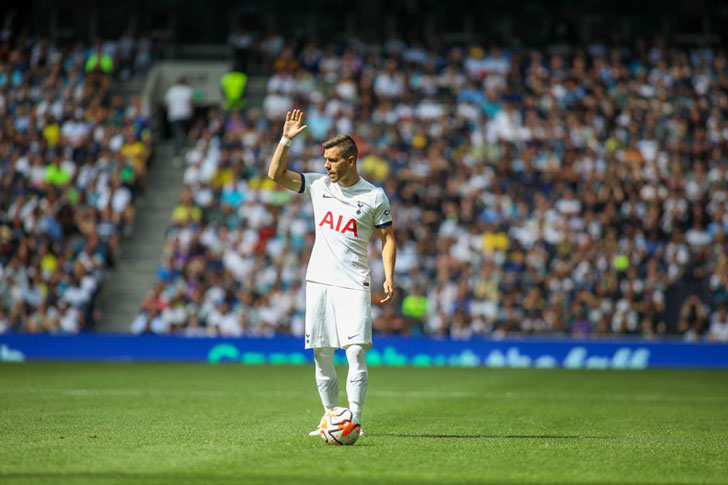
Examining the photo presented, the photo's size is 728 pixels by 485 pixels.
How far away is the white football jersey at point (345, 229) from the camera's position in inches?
336

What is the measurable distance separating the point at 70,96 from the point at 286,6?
24.0 feet

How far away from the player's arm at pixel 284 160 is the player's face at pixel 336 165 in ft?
1.01

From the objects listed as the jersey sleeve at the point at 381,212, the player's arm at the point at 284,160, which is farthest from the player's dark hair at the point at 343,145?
the jersey sleeve at the point at 381,212

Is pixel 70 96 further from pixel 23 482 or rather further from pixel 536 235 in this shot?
pixel 23 482

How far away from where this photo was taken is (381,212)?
8688 mm

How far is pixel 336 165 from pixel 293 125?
0.52 m

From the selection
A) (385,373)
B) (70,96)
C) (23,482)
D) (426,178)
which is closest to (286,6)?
(70,96)

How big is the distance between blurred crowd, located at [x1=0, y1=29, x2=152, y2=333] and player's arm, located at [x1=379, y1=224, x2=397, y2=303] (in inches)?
655

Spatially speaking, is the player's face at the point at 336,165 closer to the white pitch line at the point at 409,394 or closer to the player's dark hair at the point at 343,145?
the player's dark hair at the point at 343,145

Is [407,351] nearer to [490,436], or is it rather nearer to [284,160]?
[490,436]

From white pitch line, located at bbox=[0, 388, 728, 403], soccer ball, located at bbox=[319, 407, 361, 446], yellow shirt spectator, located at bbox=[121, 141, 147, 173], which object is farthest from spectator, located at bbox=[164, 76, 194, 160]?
soccer ball, located at bbox=[319, 407, 361, 446]

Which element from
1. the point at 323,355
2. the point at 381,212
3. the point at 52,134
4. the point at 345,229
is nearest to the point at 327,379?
the point at 323,355

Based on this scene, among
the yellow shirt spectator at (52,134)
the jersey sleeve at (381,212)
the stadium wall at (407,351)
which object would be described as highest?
the yellow shirt spectator at (52,134)

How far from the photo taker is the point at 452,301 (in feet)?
74.1
